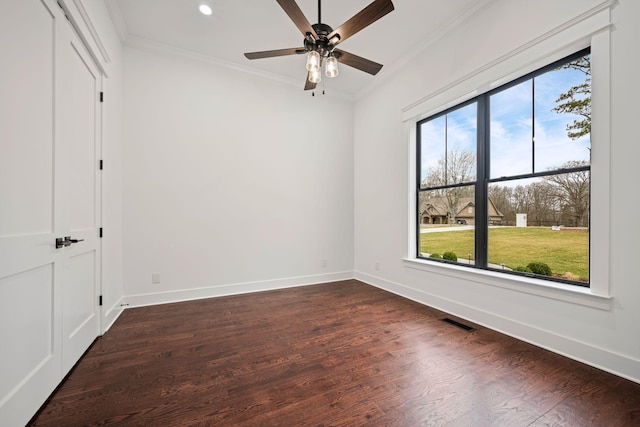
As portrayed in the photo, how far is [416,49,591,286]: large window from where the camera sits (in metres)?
2.17

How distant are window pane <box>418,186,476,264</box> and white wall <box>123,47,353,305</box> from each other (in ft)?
4.77

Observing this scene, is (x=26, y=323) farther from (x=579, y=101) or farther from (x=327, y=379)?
(x=579, y=101)

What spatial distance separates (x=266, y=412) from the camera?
1469 mm

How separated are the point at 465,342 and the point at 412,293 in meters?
1.18

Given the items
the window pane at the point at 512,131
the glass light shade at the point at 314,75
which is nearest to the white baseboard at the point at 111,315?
the glass light shade at the point at 314,75

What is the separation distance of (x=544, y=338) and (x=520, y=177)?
1.47m

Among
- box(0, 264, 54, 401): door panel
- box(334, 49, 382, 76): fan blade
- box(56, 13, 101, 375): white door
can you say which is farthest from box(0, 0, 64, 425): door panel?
box(334, 49, 382, 76): fan blade

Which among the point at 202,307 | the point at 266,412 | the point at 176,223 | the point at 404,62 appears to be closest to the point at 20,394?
the point at 266,412

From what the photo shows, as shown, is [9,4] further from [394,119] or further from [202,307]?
[394,119]

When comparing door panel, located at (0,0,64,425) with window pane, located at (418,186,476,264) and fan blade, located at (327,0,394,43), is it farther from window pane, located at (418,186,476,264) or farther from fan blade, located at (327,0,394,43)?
window pane, located at (418,186,476,264)

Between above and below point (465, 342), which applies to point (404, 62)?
above

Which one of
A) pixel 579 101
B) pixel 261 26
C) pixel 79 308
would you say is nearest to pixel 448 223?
pixel 579 101

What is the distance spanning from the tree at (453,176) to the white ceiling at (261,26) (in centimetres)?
150

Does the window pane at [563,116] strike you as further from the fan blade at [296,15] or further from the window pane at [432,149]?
the fan blade at [296,15]
